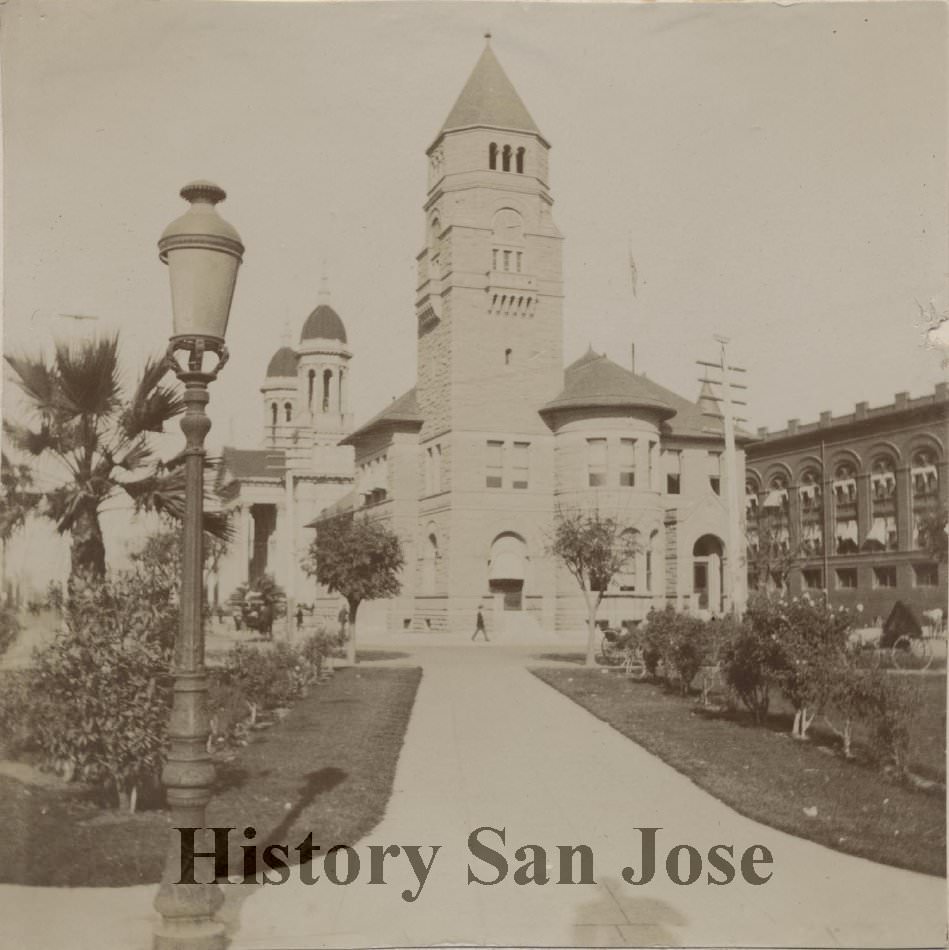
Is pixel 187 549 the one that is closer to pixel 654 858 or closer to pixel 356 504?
pixel 654 858

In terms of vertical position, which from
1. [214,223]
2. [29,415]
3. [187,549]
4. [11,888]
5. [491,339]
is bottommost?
[11,888]

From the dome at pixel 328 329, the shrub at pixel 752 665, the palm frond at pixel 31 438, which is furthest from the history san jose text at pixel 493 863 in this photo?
the dome at pixel 328 329

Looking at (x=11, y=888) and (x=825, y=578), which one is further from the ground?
(x=825, y=578)

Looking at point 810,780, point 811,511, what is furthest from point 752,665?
point 811,511

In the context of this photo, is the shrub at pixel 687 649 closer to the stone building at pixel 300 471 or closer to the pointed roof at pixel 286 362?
the pointed roof at pixel 286 362

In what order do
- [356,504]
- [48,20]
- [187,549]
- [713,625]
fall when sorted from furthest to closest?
1. [356,504]
2. [713,625]
3. [48,20]
4. [187,549]

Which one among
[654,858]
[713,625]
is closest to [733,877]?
[654,858]

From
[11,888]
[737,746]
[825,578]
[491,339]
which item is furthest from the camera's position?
[491,339]
